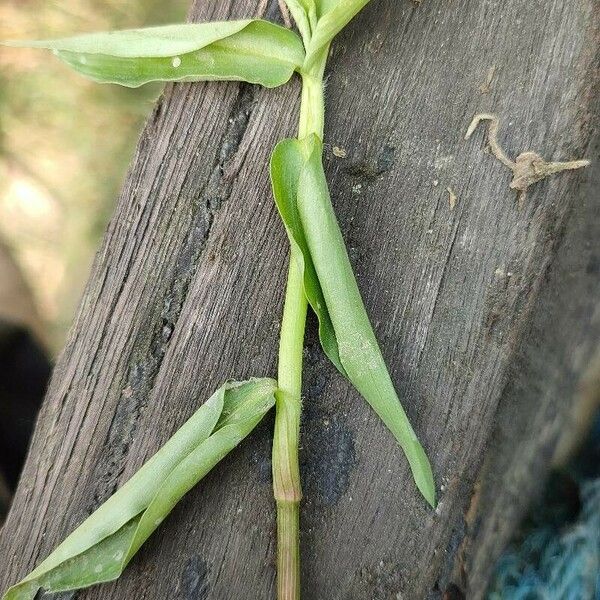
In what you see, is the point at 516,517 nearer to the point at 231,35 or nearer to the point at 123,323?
the point at 123,323

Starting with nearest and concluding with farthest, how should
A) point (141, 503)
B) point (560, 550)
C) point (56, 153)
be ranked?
1. point (141, 503)
2. point (560, 550)
3. point (56, 153)

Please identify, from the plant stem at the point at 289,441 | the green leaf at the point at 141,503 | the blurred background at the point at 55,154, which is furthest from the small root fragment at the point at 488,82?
the blurred background at the point at 55,154

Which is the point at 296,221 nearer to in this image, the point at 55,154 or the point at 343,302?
the point at 343,302

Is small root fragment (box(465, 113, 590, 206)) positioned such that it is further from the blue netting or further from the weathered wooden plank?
the blue netting

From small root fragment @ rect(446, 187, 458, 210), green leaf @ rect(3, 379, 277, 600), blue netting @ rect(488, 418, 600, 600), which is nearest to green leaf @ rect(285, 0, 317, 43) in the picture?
small root fragment @ rect(446, 187, 458, 210)

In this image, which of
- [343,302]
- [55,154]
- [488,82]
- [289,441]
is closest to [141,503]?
[289,441]

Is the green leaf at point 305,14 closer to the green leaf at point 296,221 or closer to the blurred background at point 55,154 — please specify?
the green leaf at point 296,221
